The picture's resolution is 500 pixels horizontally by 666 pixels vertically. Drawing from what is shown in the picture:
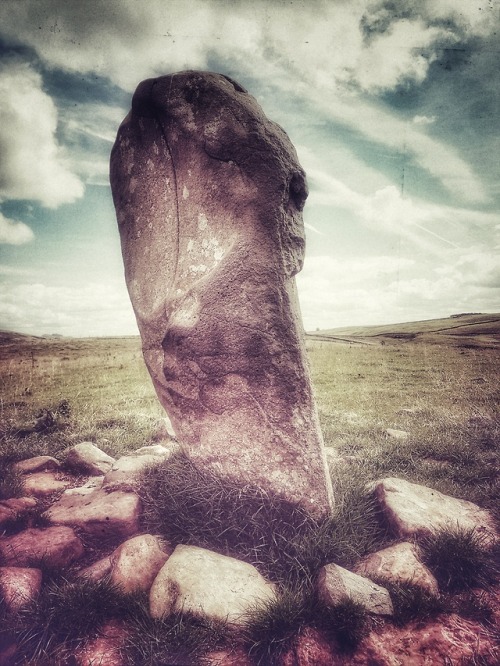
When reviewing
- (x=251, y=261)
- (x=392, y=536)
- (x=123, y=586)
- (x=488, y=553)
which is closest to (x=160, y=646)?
(x=123, y=586)

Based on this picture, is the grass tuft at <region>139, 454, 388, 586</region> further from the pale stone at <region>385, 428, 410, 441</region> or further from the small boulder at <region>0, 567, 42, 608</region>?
the pale stone at <region>385, 428, 410, 441</region>

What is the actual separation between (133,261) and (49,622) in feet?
11.6

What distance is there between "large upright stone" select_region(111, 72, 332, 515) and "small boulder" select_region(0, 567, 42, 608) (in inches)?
68.6

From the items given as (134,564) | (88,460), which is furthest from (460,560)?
(88,460)

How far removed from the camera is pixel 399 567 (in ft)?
10.5

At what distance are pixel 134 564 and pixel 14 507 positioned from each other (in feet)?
5.94

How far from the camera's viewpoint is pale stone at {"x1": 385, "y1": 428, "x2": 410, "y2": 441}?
6.92m

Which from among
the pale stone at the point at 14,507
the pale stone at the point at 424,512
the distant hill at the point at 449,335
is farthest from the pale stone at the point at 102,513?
the distant hill at the point at 449,335

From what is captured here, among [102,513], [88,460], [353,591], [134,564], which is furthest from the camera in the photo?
[88,460]

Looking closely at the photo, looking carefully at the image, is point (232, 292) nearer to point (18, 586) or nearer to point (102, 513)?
point (102, 513)

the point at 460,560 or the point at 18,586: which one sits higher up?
the point at 18,586

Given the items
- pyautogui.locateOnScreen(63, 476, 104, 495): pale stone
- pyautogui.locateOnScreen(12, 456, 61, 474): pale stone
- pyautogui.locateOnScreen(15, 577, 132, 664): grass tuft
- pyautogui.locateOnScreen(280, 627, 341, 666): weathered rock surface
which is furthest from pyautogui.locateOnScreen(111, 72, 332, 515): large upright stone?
pyautogui.locateOnScreen(12, 456, 61, 474): pale stone

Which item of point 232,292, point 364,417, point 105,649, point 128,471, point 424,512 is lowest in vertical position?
point 364,417

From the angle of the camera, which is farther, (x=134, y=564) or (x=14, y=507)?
(x=14, y=507)
